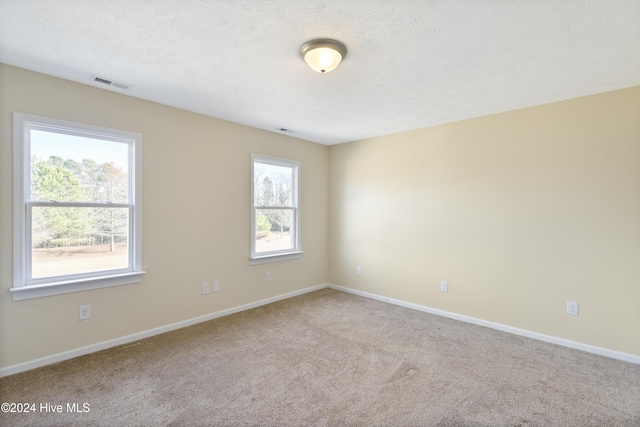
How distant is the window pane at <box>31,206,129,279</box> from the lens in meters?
2.54

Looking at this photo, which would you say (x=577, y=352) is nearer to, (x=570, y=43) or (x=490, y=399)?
(x=490, y=399)

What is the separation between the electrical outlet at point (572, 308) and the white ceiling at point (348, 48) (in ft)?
6.65

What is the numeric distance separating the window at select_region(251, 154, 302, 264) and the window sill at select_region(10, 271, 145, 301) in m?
1.47

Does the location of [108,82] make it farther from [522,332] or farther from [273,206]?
[522,332]

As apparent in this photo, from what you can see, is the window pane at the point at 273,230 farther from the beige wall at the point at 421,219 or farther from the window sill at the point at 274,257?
the beige wall at the point at 421,219

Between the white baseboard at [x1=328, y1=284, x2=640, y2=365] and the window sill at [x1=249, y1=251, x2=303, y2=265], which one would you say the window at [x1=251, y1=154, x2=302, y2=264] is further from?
the white baseboard at [x1=328, y1=284, x2=640, y2=365]

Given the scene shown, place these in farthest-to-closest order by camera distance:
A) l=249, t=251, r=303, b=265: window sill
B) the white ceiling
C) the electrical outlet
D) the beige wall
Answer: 1. l=249, t=251, r=303, b=265: window sill
2. the electrical outlet
3. the beige wall
4. the white ceiling

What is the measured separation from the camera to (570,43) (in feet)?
6.50

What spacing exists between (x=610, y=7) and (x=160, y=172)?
147 inches

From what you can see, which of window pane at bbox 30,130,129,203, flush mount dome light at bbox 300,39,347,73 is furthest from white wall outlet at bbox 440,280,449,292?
window pane at bbox 30,130,129,203

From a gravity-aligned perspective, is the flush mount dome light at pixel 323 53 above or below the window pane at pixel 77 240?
above

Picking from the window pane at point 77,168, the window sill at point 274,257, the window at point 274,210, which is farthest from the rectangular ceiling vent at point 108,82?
the window sill at point 274,257

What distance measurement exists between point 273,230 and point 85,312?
7.64 ft

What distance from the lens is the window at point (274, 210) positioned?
4.16 m
